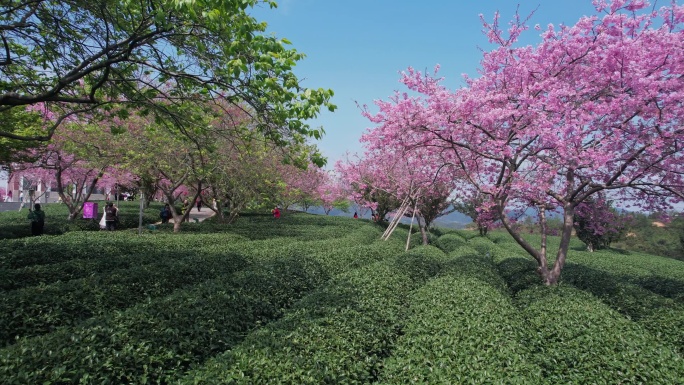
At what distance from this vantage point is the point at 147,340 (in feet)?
13.8

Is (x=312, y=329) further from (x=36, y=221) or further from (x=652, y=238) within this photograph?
(x=652, y=238)

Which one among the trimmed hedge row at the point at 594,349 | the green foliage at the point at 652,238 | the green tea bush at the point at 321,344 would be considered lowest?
the green foliage at the point at 652,238

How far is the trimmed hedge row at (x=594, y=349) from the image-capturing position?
4.29 meters

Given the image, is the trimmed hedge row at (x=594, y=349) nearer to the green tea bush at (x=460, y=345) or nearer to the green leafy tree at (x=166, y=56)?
the green tea bush at (x=460, y=345)

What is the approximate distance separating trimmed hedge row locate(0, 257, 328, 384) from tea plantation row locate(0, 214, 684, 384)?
0.05ft

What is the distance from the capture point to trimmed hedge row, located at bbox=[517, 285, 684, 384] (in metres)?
4.29

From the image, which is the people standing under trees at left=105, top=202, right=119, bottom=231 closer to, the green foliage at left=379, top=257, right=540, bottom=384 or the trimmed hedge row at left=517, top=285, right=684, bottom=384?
the green foliage at left=379, top=257, right=540, bottom=384

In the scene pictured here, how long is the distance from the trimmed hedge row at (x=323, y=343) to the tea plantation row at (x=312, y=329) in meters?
0.02

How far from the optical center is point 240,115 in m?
16.5

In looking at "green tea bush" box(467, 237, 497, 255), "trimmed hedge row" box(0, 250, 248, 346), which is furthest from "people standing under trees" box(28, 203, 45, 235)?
"green tea bush" box(467, 237, 497, 255)

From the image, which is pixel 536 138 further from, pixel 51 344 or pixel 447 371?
pixel 51 344

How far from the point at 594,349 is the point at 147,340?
5469 millimetres

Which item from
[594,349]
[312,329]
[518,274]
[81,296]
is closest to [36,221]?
[81,296]

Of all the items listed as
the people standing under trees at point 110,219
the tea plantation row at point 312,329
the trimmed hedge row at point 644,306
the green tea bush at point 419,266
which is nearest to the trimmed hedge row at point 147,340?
the tea plantation row at point 312,329
